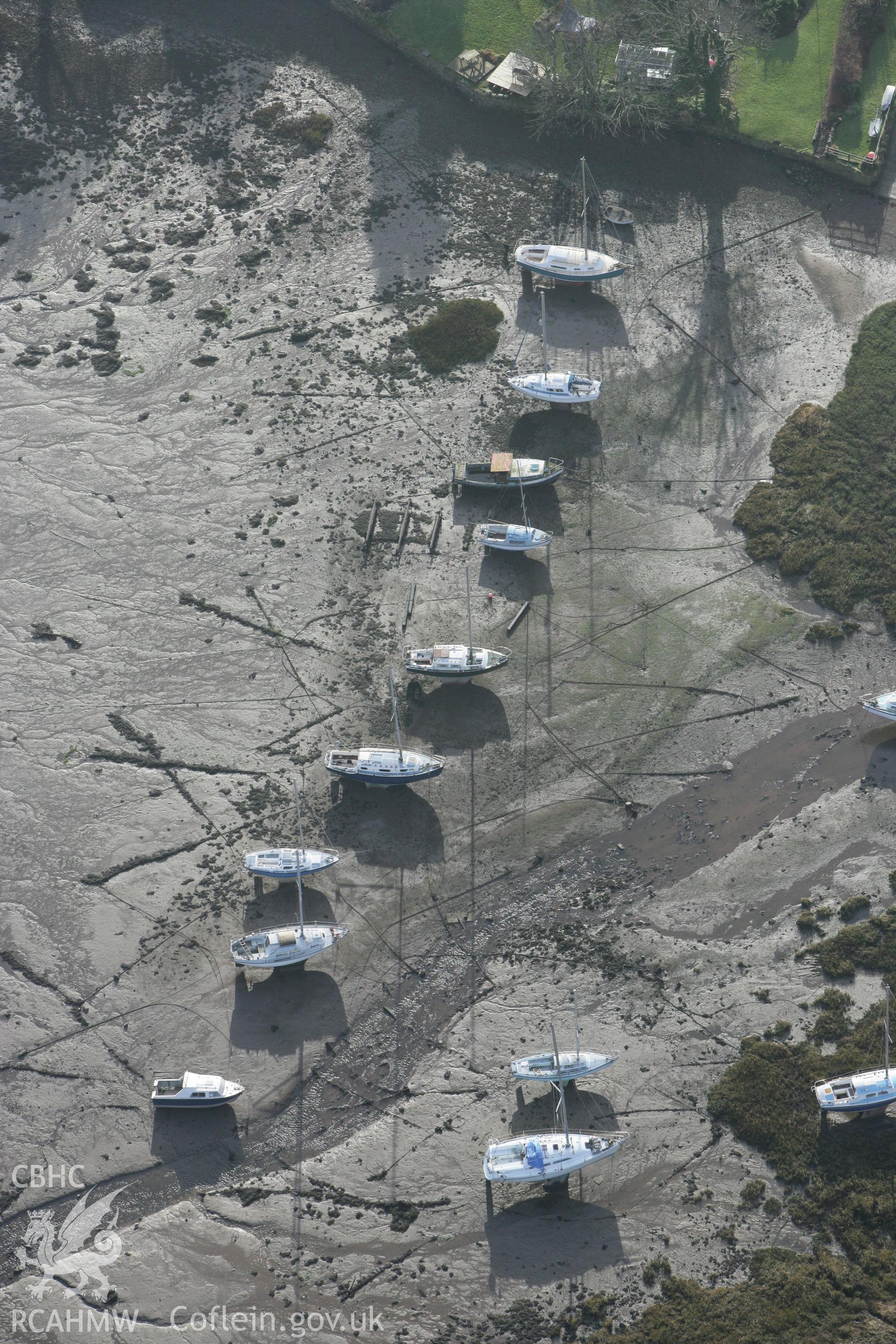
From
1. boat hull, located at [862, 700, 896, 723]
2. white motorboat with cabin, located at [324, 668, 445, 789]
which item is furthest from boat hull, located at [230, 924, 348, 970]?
boat hull, located at [862, 700, 896, 723]

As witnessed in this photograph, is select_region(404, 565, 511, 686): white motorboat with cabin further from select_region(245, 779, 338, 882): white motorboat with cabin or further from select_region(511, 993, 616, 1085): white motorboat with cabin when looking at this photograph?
select_region(511, 993, 616, 1085): white motorboat with cabin

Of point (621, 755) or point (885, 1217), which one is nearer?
point (885, 1217)

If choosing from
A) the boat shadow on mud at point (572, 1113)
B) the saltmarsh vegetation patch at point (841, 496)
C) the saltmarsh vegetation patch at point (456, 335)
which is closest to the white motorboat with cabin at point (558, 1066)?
the boat shadow on mud at point (572, 1113)

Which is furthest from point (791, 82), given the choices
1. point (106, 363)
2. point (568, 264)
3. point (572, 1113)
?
point (572, 1113)

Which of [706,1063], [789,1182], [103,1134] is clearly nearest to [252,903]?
[103,1134]

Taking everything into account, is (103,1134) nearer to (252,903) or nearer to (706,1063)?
(252,903)
